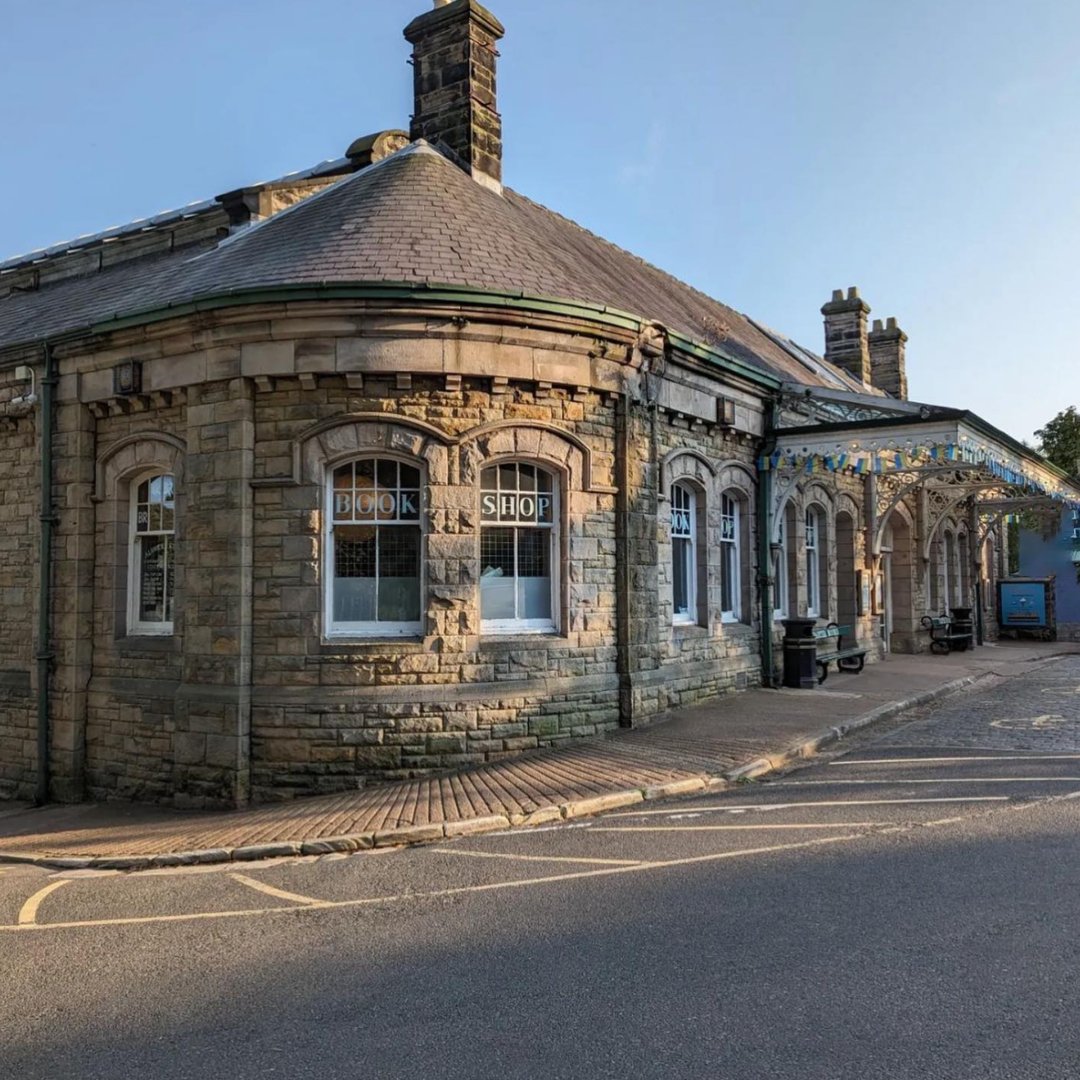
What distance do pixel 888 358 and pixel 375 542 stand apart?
79.4 ft

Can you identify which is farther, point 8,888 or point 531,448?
point 531,448

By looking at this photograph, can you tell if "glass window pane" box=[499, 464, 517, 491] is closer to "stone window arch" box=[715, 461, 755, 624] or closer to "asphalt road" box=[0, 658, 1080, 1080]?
"asphalt road" box=[0, 658, 1080, 1080]

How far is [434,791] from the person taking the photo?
8938 millimetres

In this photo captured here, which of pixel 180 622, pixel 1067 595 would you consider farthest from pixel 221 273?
pixel 1067 595

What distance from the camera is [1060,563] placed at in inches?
1602

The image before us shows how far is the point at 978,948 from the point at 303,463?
309 inches

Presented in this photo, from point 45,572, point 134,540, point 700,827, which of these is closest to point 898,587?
point 700,827

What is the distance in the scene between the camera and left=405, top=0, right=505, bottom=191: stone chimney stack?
46.3ft

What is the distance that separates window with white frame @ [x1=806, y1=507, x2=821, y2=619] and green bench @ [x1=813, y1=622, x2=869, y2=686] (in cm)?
51

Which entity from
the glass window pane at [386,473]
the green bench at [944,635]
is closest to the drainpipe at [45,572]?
the glass window pane at [386,473]

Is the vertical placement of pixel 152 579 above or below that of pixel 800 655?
above

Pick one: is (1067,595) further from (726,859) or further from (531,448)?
(726,859)

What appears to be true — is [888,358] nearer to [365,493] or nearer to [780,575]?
[780,575]

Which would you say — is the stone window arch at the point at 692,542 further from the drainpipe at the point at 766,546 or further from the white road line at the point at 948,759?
the white road line at the point at 948,759
